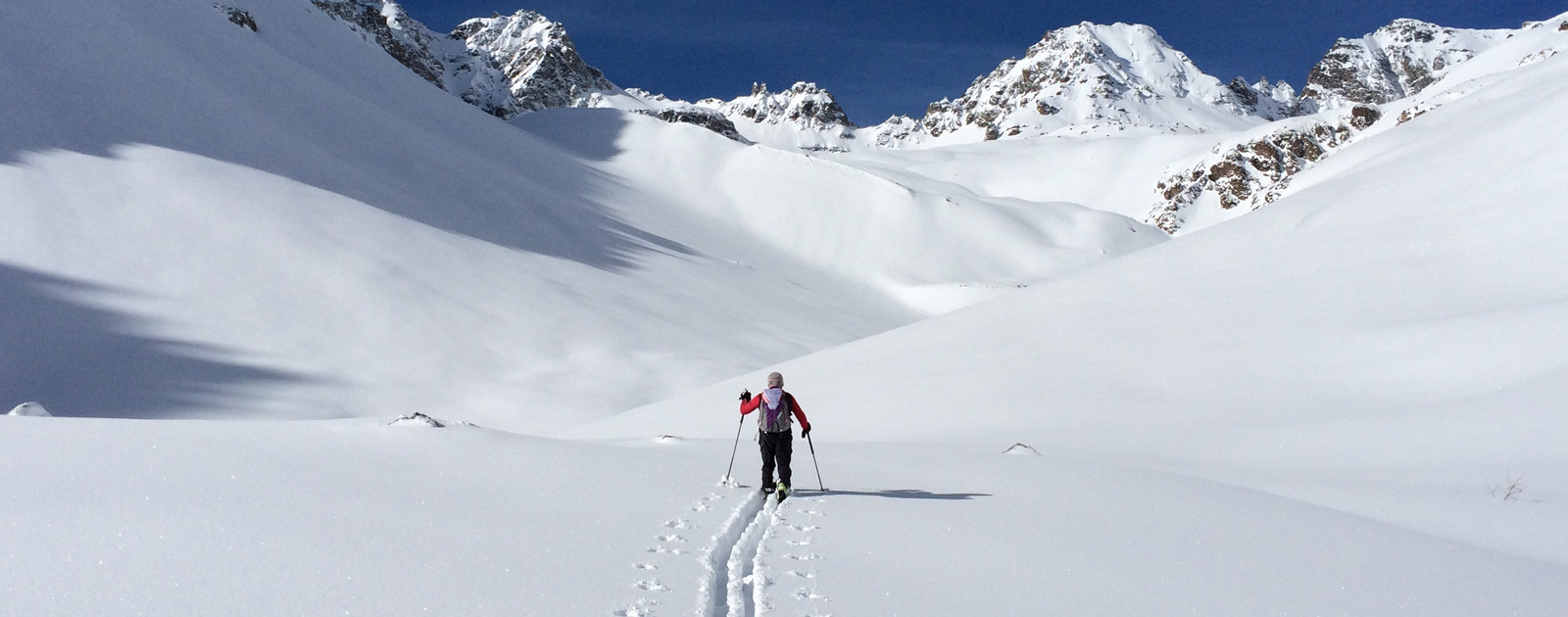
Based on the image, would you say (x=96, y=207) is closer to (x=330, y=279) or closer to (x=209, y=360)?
(x=330, y=279)

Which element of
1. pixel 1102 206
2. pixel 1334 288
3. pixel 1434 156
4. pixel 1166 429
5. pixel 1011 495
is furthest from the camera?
pixel 1102 206

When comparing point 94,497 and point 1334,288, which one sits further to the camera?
point 1334,288

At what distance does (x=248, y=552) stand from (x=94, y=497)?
1.41 meters

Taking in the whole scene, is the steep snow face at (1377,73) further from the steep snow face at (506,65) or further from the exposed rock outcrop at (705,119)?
the exposed rock outcrop at (705,119)

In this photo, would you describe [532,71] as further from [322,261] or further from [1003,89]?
[322,261]

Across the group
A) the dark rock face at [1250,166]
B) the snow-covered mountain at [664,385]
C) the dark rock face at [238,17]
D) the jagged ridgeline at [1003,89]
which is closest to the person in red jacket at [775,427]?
the snow-covered mountain at [664,385]

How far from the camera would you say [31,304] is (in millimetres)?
18984

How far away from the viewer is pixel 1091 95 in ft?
502

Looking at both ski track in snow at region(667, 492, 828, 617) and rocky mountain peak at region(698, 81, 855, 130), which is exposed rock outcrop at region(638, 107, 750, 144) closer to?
ski track in snow at region(667, 492, 828, 617)

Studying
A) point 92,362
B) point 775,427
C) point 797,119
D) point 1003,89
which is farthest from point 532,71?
point 775,427

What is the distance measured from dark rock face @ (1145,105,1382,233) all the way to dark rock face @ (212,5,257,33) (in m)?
71.8

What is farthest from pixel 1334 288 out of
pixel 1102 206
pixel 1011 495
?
pixel 1102 206

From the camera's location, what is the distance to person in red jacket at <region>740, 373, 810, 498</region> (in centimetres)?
785

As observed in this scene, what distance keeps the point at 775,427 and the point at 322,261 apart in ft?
73.2
